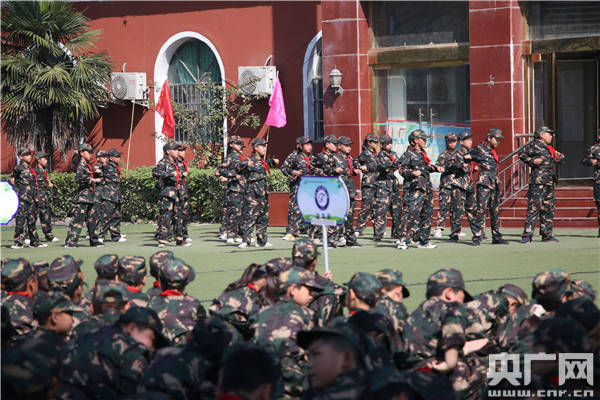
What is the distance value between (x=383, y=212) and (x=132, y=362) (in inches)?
471

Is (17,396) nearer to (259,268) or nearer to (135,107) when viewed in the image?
(259,268)

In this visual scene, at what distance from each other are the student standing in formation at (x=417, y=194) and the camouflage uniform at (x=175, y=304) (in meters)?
8.76

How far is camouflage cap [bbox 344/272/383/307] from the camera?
690 centimetres

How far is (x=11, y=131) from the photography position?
25.2 m

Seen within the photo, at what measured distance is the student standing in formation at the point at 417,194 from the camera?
1605cm

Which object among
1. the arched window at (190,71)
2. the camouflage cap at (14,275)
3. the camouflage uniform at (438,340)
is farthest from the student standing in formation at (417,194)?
the arched window at (190,71)

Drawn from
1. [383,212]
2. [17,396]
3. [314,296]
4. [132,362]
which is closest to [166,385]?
[132,362]

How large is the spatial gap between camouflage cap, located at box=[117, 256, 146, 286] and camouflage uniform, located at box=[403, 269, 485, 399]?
2.92m

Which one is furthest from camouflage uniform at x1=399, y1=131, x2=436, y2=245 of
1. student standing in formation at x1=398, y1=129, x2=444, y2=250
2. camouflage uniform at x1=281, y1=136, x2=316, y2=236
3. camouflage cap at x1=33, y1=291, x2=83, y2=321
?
camouflage cap at x1=33, y1=291, x2=83, y2=321

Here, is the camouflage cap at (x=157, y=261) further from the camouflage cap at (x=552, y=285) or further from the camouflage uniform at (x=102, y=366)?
the camouflage cap at (x=552, y=285)

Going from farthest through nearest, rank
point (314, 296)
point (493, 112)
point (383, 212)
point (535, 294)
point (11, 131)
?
point (11, 131), point (493, 112), point (383, 212), point (314, 296), point (535, 294)

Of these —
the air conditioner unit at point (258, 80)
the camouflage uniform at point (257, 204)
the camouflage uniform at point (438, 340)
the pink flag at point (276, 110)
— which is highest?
the air conditioner unit at point (258, 80)

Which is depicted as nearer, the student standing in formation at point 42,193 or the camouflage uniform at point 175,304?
the camouflage uniform at point 175,304

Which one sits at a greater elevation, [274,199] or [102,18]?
[102,18]
